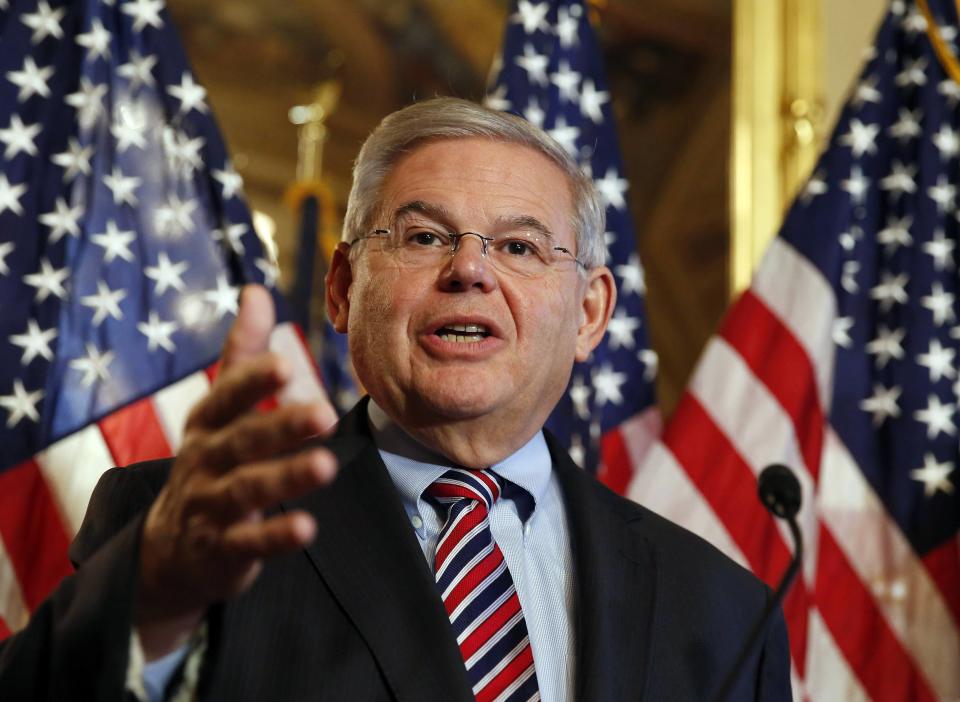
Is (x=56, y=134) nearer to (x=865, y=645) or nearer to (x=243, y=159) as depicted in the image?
(x=865, y=645)

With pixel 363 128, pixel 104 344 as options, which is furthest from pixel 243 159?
pixel 104 344

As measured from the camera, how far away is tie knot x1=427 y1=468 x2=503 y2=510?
198cm

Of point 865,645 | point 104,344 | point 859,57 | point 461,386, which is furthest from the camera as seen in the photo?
point 859,57

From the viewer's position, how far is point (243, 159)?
7527mm

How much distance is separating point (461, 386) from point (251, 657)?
1.91 feet

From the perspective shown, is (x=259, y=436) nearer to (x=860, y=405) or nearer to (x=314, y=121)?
(x=860, y=405)

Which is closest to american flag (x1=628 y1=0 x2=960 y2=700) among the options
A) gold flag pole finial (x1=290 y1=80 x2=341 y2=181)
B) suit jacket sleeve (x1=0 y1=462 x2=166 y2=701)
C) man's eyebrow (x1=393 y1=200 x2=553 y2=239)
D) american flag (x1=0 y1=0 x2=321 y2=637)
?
american flag (x1=0 y1=0 x2=321 y2=637)

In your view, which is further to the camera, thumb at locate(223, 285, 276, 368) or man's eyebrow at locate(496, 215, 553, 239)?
man's eyebrow at locate(496, 215, 553, 239)

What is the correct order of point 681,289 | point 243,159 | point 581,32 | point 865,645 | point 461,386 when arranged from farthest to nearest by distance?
point 243,159 < point 681,289 < point 581,32 < point 865,645 < point 461,386

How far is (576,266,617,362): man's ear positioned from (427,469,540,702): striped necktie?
0.51m

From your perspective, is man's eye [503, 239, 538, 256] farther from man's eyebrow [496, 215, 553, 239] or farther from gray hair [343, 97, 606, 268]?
gray hair [343, 97, 606, 268]

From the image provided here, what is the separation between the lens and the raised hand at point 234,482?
3.78ft

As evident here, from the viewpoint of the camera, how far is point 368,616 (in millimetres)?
1702

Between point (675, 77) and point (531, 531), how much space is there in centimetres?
381
